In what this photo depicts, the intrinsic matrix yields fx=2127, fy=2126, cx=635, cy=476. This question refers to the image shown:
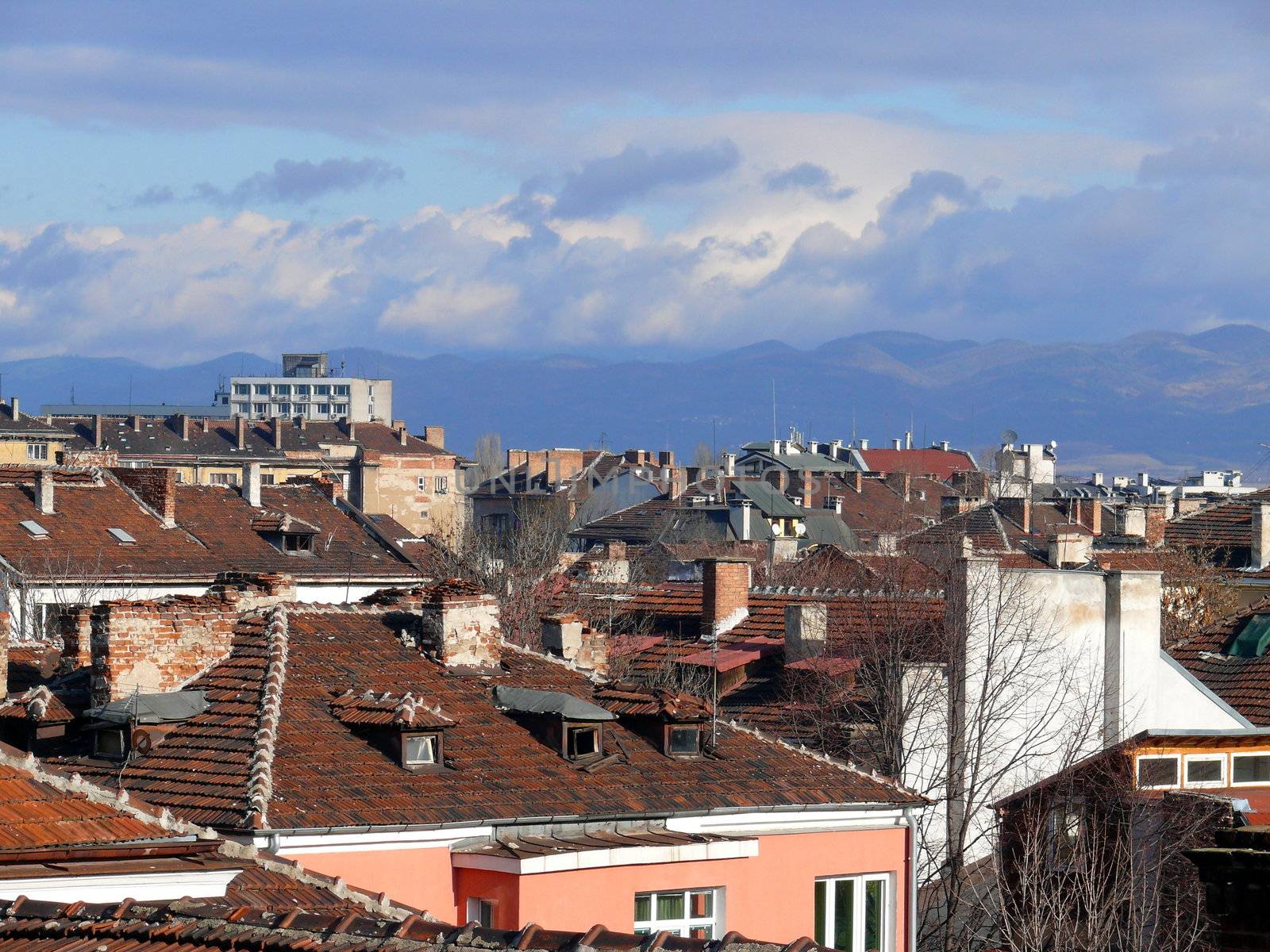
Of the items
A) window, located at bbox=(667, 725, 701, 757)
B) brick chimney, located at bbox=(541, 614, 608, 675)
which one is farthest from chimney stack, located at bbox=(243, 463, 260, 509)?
window, located at bbox=(667, 725, 701, 757)

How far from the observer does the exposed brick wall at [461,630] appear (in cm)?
2203

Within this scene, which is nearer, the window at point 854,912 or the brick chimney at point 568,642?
the window at point 854,912

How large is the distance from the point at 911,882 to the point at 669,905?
11.4ft

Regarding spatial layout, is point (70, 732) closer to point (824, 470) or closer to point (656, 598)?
point (656, 598)

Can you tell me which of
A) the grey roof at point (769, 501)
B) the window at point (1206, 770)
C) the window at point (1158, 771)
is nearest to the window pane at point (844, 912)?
the window at point (1158, 771)

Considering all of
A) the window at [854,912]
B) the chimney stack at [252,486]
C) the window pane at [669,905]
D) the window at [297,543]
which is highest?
the chimney stack at [252,486]

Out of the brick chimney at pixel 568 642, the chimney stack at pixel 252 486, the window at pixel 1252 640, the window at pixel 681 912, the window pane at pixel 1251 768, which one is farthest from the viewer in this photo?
the chimney stack at pixel 252 486

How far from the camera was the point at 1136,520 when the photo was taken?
246ft

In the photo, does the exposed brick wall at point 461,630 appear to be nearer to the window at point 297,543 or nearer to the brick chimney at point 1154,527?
the window at point 297,543

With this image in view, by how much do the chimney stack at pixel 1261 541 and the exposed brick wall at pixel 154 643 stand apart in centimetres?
3866

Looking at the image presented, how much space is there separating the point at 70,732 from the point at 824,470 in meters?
103

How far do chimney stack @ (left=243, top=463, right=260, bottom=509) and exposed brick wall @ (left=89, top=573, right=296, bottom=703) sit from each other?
36447 mm

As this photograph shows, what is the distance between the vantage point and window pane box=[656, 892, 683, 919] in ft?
62.4


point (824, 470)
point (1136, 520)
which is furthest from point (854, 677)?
point (824, 470)
